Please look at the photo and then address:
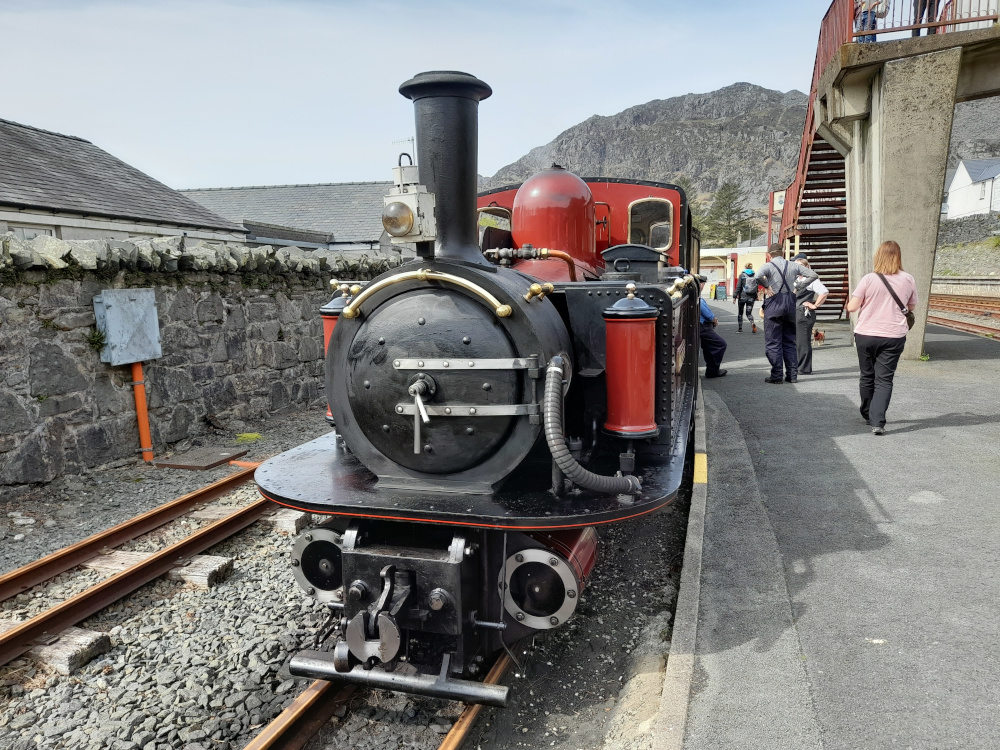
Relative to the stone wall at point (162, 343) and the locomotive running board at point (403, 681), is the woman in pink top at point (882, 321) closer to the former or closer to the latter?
the locomotive running board at point (403, 681)

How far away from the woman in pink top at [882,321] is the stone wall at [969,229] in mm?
33016

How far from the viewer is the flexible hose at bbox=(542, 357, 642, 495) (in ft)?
8.37

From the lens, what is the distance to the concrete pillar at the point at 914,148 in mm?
8875

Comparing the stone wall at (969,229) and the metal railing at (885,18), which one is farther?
the stone wall at (969,229)

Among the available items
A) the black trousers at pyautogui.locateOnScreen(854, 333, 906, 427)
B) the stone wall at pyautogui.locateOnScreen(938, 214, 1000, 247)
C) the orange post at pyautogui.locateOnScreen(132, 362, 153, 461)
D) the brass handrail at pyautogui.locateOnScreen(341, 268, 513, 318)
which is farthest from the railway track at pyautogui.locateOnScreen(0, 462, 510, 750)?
the stone wall at pyautogui.locateOnScreen(938, 214, 1000, 247)

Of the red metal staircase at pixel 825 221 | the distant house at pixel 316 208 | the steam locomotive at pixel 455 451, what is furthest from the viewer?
the distant house at pixel 316 208

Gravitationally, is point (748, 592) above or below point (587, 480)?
below

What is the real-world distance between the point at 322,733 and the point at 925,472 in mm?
4694

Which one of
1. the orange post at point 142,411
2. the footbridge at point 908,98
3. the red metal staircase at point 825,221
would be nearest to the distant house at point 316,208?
the red metal staircase at point 825,221

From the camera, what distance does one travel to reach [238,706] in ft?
9.07

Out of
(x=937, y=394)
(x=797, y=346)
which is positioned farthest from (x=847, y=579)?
(x=797, y=346)

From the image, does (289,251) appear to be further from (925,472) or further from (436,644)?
(925,472)

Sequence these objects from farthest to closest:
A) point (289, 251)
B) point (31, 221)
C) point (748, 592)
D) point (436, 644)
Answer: point (31, 221) < point (289, 251) < point (748, 592) < point (436, 644)

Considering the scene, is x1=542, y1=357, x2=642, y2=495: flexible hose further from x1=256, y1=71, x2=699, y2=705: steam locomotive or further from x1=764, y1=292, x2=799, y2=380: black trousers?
x1=764, y1=292, x2=799, y2=380: black trousers
